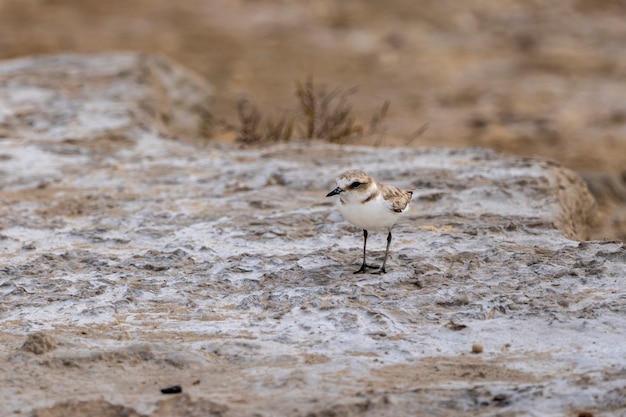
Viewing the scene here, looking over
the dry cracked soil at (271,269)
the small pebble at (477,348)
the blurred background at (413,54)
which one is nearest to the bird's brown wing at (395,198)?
the dry cracked soil at (271,269)

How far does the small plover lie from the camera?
525cm

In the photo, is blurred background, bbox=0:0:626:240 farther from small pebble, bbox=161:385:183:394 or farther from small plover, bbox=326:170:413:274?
small pebble, bbox=161:385:183:394

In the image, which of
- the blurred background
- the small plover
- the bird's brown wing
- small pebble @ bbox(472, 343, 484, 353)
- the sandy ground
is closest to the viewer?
the sandy ground

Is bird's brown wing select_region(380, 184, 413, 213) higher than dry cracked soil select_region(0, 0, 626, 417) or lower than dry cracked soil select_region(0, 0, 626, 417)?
higher

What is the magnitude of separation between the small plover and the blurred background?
6.00 metres

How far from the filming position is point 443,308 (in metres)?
4.98

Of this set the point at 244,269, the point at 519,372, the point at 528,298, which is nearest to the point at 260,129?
the point at 244,269

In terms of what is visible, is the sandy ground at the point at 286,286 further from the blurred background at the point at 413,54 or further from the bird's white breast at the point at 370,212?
the blurred background at the point at 413,54

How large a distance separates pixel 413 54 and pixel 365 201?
10840 millimetres

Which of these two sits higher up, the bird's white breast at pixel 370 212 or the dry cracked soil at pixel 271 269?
the bird's white breast at pixel 370 212

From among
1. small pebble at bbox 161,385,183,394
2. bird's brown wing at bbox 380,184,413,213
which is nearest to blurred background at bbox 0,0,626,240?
bird's brown wing at bbox 380,184,413,213

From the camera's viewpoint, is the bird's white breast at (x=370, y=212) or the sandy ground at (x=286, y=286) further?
the bird's white breast at (x=370, y=212)

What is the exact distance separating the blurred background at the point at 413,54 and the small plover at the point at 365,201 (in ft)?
19.7

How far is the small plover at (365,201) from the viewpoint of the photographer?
5.25 m
